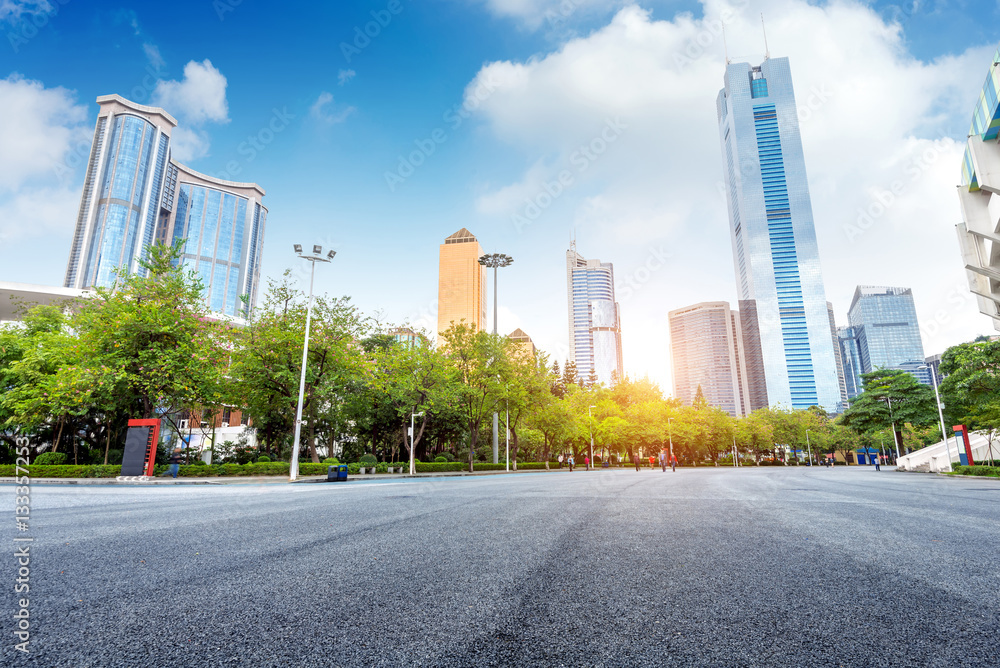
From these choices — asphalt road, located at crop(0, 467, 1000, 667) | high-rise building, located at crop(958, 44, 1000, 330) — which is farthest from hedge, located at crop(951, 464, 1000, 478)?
asphalt road, located at crop(0, 467, 1000, 667)

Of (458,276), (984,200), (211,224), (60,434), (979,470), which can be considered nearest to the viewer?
(979,470)

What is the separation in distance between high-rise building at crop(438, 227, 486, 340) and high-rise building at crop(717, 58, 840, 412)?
9205 centimetres

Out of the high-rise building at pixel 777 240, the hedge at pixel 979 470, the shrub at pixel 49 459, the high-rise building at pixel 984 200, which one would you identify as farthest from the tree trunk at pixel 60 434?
the high-rise building at pixel 777 240

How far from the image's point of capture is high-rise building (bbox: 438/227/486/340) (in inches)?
6166

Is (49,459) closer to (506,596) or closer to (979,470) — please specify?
(506,596)

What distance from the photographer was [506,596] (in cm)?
260

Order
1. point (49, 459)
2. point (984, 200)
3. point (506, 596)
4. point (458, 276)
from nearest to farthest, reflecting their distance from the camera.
Result: point (506, 596) < point (49, 459) < point (984, 200) < point (458, 276)

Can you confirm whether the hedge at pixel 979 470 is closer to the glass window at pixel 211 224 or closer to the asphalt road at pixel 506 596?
the asphalt road at pixel 506 596

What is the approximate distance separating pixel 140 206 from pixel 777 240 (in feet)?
627

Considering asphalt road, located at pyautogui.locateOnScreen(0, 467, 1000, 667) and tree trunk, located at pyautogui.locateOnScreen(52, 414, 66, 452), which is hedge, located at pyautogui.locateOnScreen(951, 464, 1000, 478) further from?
tree trunk, located at pyautogui.locateOnScreen(52, 414, 66, 452)

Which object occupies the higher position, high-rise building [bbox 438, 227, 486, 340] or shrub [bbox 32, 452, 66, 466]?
high-rise building [bbox 438, 227, 486, 340]

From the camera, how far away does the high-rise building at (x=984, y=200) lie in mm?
29641

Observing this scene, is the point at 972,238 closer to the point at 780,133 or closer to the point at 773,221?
the point at 773,221

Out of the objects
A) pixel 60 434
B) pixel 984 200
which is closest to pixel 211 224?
pixel 60 434
